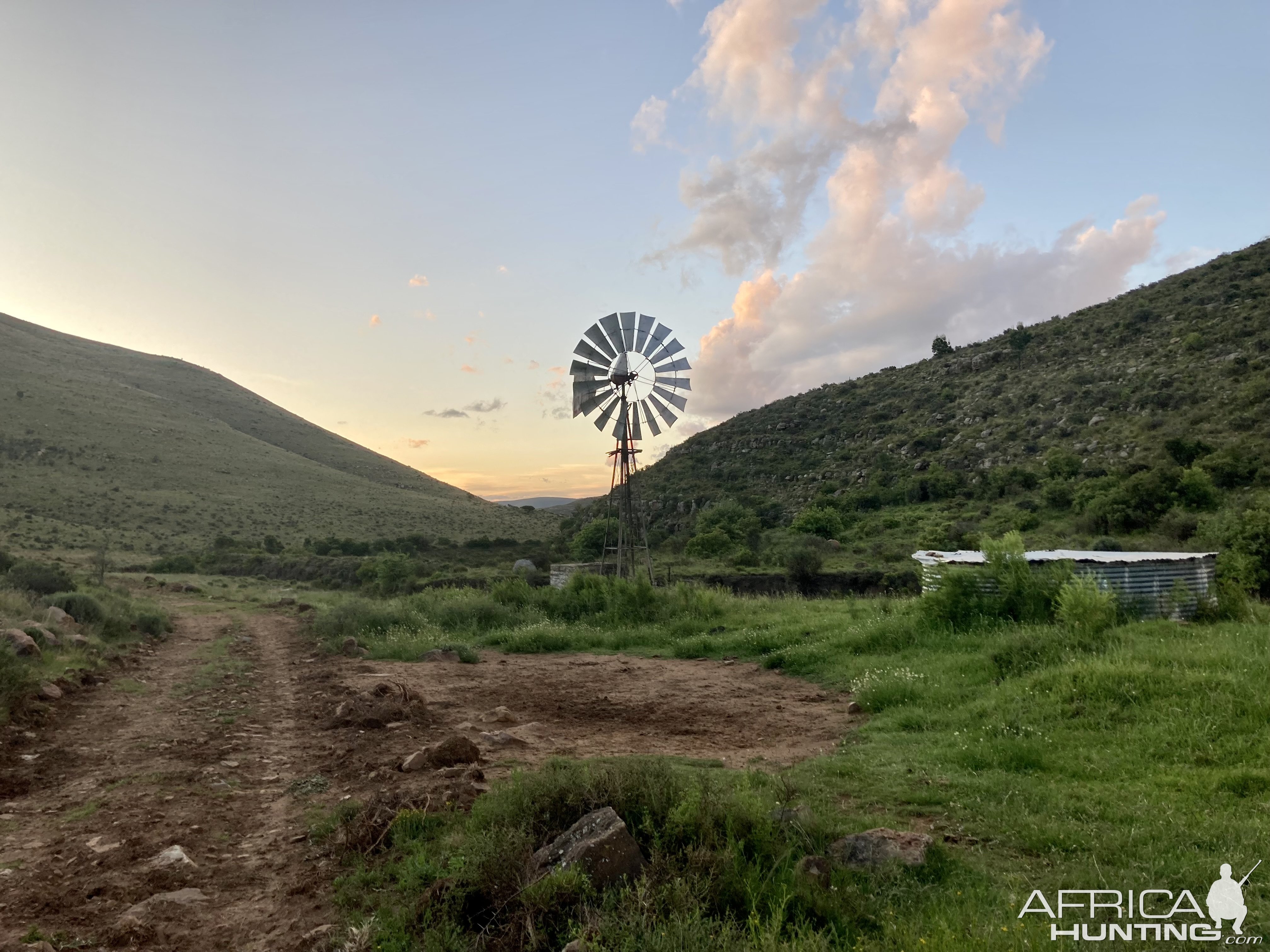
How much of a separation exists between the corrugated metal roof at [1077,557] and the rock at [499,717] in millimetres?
8187

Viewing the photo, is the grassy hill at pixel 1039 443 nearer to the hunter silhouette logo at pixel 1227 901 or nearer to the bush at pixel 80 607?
the hunter silhouette logo at pixel 1227 901

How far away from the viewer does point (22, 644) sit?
10883 mm

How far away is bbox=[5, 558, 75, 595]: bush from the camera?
19.5 m

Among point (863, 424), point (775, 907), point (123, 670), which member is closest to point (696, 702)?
point (775, 907)

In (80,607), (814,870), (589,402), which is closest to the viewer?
(814,870)

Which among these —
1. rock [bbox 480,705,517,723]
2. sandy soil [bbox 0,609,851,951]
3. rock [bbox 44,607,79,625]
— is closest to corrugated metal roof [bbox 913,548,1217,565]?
sandy soil [bbox 0,609,851,951]

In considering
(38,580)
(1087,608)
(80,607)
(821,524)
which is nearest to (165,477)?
(38,580)

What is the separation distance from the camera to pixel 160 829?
561 cm

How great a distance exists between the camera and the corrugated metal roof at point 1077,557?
446 inches

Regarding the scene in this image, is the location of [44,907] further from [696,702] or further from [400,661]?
[400,661]

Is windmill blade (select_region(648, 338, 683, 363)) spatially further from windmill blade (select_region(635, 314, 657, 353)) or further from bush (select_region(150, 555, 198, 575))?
bush (select_region(150, 555, 198, 575))

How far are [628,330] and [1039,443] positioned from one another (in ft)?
87.0

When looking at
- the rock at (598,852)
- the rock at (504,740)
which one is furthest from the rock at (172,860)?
the rock at (504,740)

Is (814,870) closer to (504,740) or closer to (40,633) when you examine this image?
(504,740)
